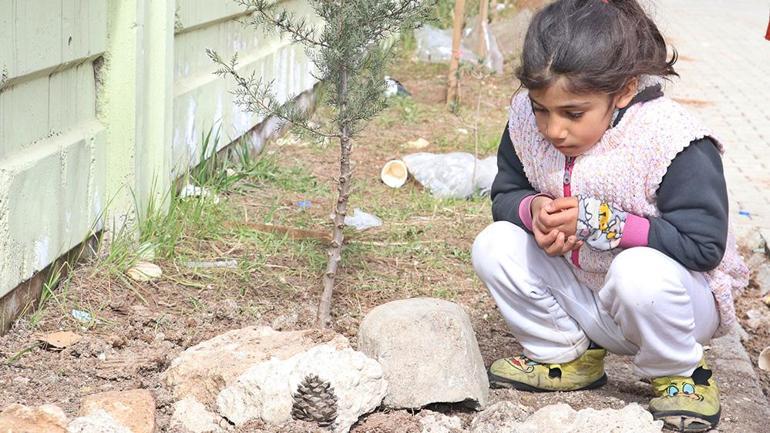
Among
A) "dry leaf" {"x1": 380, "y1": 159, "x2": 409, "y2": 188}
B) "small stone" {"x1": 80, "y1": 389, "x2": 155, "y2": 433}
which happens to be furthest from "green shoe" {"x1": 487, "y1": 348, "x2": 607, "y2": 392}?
"dry leaf" {"x1": 380, "y1": 159, "x2": 409, "y2": 188}

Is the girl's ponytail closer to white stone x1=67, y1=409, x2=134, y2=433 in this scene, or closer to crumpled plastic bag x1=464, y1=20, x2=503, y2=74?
white stone x1=67, y1=409, x2=134, y2=433

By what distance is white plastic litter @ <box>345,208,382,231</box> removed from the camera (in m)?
5.16

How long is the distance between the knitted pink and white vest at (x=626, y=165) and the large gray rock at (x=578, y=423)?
1.86ft

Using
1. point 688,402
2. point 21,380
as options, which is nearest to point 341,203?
point 21,380

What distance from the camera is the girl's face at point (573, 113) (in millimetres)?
3100

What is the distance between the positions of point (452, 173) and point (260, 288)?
2089mm

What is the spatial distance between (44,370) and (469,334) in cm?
125

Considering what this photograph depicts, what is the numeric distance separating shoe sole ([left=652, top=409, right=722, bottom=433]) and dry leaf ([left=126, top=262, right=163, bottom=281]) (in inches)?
74.5

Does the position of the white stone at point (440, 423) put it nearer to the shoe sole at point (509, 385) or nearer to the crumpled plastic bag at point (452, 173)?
the shoe sole at point (509, 385)

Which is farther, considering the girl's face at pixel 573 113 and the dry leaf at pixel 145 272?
the dry leaf at pixel 145 272

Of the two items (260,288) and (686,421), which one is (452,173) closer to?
(260,288)

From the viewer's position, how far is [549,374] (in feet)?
11.7

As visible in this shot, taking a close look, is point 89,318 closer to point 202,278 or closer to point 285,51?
point 202,278

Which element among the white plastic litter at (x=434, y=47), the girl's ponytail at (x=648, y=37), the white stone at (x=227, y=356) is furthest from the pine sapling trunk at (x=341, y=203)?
the white plastic litter at (x=434, y=47)
